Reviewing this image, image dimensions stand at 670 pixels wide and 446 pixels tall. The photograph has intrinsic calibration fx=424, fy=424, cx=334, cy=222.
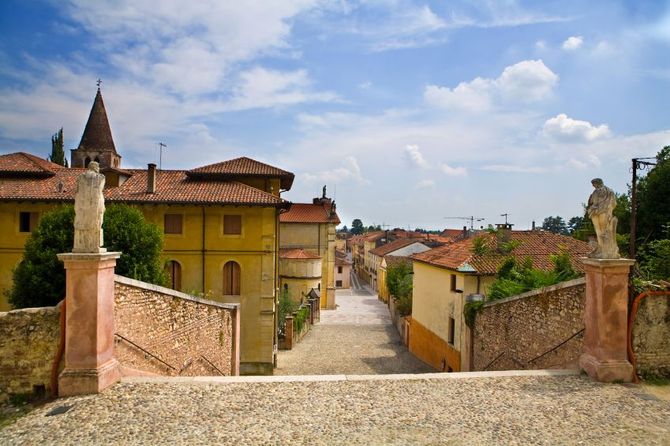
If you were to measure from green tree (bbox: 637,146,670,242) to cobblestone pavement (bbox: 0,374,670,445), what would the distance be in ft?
73.2

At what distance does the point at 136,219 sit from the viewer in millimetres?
13992

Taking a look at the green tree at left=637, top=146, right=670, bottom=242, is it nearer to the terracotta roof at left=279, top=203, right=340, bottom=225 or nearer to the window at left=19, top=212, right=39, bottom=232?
the terracotta roof at left=279, top=203, right=340, bottom=225

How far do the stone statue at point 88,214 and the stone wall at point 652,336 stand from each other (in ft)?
31.8

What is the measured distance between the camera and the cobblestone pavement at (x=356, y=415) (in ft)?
18.4

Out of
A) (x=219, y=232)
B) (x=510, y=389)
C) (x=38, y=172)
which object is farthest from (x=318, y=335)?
(x=510, y=389)

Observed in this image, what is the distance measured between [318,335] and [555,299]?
808 inches

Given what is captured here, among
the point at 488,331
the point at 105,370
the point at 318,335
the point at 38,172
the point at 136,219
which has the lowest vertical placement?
the point at 318,335

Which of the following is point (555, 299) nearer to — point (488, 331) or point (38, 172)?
point (488, 331)

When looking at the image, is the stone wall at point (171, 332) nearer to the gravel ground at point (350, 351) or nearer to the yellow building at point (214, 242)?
the yellow building at point (214, 242)

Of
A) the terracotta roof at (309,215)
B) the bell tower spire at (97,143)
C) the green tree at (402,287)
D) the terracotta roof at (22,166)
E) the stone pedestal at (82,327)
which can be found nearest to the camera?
the stone pedestal at (82,327)

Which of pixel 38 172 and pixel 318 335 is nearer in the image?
pixel 38 172

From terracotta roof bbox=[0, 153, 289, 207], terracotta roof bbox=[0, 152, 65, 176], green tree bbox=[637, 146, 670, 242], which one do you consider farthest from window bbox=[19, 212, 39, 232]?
green tree bbox=[637, 146, 670, 242]

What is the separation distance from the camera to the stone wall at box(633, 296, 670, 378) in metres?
7.86

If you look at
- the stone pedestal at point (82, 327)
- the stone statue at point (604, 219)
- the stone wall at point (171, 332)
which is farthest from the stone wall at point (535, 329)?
the stone pedestal at point (82, 327)
